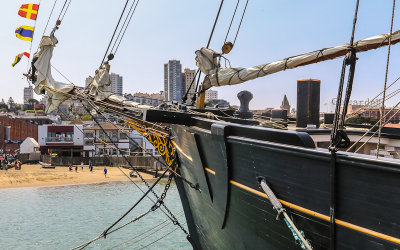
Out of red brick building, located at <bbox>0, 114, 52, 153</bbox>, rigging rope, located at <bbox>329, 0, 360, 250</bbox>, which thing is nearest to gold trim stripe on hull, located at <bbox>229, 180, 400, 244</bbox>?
rigging rope, located at <bbox>329, 0, 360, 250</bbox>

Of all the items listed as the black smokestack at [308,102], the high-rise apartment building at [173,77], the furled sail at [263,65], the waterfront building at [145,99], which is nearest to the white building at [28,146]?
the waterfront building at [145,99]

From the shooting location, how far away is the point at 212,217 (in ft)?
21.4

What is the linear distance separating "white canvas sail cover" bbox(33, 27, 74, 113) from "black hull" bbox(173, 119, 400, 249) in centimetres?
623

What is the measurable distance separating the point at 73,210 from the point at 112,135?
2450 centimetres

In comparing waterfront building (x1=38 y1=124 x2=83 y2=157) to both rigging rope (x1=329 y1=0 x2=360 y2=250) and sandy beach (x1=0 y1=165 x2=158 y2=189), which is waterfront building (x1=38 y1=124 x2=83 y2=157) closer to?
sandy beach (x1=0 y1=165 x2=158 y2=189)

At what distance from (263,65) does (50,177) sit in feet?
116

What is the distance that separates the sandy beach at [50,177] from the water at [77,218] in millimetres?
2046

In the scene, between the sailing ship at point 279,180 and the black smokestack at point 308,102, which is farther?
the black smokestack at point 308,102

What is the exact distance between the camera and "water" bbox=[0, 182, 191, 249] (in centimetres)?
1655

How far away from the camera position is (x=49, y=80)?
11109 millimetres

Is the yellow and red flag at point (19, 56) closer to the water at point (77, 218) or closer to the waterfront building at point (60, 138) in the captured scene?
the water at point (77, 218)

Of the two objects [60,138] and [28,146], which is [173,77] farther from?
[60,138]

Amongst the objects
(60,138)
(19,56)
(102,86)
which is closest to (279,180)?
(102,86)

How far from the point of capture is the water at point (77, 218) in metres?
16.5
